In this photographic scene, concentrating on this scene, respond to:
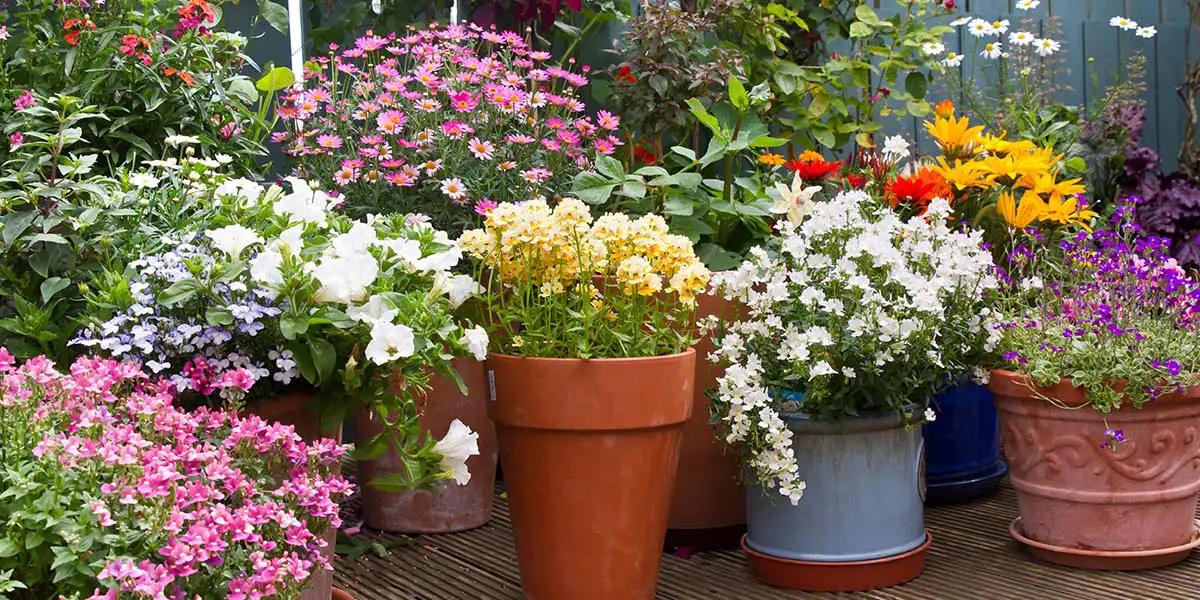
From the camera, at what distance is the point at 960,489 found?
2.93 meters

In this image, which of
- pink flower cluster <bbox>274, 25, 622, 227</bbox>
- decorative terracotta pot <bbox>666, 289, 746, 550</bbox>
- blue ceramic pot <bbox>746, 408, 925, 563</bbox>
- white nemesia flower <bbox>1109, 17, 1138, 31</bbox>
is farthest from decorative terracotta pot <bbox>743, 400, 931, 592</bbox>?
white nemesia flower <bbox>1109, 17, 1138, 31</bbox>

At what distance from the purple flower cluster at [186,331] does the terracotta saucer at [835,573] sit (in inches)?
41.7

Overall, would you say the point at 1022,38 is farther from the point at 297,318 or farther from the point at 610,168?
the point at 297,318

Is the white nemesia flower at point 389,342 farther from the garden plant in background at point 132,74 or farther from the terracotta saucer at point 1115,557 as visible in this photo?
the terracotta saucer at point 1115,557

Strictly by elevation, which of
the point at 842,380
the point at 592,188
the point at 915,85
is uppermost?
the point at 915,85

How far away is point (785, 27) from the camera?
3.76m

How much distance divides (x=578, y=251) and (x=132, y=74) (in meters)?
0.97

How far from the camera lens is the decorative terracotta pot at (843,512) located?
7.67 ft

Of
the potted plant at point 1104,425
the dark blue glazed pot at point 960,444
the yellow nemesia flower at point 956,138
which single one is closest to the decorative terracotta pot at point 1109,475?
the potted plant at point 1104,425

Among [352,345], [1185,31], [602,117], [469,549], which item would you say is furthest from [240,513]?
[1185,31]

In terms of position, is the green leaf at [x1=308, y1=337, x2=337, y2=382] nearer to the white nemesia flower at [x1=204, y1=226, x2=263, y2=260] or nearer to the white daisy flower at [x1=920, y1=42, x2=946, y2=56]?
the white nemesia flower at [x1=204, y1=226, x2=263, y2=260]

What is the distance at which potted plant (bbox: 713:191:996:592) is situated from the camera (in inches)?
88.2

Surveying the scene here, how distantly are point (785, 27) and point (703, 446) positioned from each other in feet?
5.52

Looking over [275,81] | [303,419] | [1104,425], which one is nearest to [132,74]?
[275,81]
